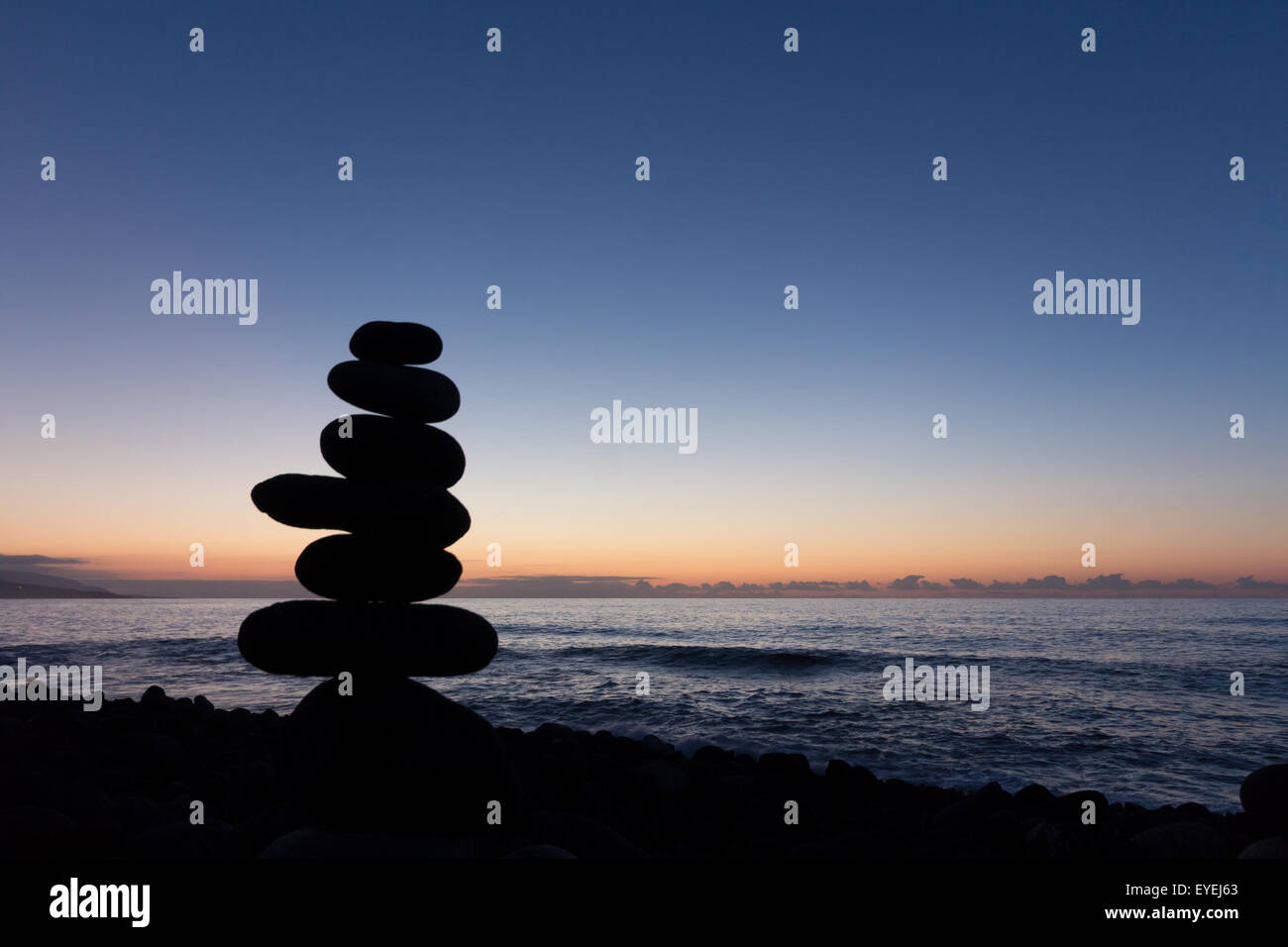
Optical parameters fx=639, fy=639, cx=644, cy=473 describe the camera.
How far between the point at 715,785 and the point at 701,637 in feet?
106

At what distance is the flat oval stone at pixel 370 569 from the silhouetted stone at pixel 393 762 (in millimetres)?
791

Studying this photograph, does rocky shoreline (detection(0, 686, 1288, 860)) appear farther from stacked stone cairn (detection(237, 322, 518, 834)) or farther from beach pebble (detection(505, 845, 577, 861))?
stacked stone cairn (detection(237, 322, 518, 834))

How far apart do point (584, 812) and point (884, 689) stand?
18322 mm

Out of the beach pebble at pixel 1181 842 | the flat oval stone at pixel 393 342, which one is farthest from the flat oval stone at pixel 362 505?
the beach pebble at pixel 1181 842

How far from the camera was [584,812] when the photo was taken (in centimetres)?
766

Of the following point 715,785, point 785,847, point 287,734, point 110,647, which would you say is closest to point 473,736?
point 287,734

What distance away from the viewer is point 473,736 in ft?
18.9

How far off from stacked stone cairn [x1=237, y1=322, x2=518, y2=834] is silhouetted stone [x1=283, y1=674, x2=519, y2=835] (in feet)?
0.03

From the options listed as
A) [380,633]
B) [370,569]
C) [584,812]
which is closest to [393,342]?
[370,569]

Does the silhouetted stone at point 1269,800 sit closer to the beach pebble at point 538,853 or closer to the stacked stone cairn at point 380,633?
the beach pebble at point 538,853

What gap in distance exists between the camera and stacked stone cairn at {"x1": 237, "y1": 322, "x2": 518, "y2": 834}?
17.9 ft

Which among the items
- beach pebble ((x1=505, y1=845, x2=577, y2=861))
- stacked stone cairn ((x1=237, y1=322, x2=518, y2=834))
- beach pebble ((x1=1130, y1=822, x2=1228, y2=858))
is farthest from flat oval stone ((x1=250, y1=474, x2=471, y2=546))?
beach pebble ((x1=1130, y1=822, x2=1228, y2=858))

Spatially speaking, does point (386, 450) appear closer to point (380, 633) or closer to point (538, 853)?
point (380, 633)
